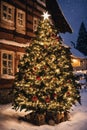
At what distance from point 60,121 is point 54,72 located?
2.07 m

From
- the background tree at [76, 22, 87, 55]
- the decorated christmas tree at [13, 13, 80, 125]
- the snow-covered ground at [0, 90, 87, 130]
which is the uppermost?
the background tree at [76, 22, 87, 55]

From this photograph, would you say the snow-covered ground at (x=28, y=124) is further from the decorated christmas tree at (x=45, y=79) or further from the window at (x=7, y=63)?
the window at (x=7, y=63)

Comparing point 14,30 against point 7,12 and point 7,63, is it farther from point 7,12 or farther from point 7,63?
point 7,63

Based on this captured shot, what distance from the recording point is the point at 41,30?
10891 millimetres

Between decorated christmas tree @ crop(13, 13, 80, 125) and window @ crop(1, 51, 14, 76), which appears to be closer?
decorated christmas tree @ crop(13, 13, 80, 125)

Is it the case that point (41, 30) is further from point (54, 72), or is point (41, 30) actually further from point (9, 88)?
point (9, 88)

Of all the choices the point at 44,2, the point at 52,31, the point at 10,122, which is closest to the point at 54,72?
the point at 52,31

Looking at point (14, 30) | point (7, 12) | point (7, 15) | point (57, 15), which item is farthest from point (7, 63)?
point (57, 15)

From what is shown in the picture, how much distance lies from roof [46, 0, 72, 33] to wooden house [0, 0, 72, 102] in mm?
1072

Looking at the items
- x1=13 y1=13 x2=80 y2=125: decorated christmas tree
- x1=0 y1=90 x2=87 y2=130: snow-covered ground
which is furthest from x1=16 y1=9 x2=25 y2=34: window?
x1=0 y1=90 x2=87 y2=130: snow-covered ground

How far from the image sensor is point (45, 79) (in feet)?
33.6

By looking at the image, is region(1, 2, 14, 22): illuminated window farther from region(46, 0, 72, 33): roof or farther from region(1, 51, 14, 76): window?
region(46, 0, 72, 33): roof

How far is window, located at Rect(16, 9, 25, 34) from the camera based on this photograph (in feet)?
52.5

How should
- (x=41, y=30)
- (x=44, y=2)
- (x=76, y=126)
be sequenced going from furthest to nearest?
(x=44, y=2)
(x=41, y=30)
(x=76, y=126)
